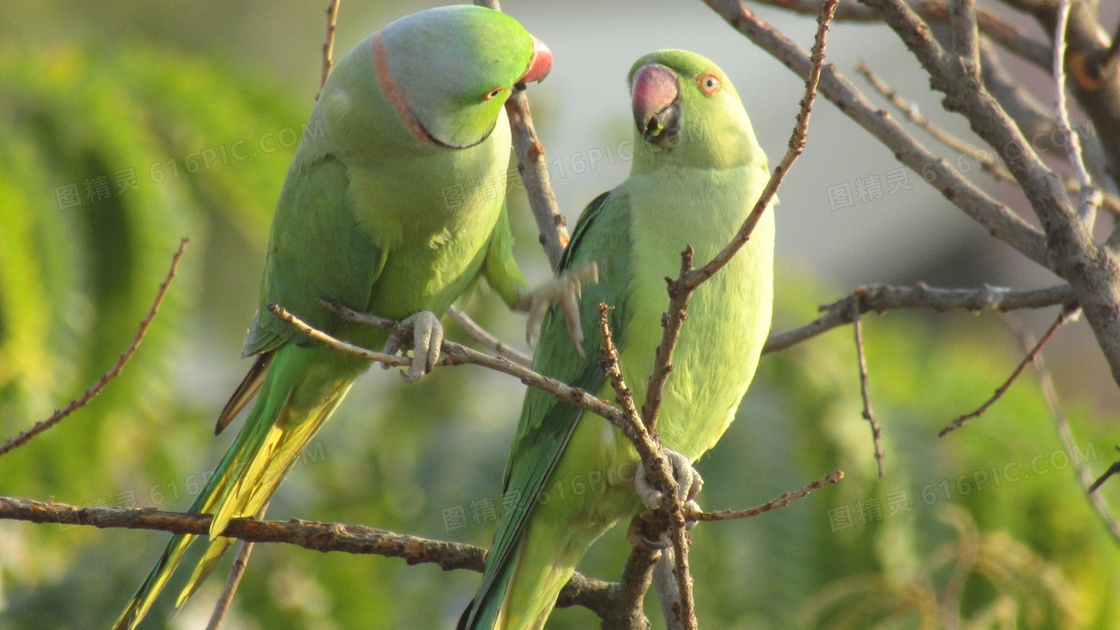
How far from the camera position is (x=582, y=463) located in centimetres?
250

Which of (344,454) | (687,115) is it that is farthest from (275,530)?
(344,454)

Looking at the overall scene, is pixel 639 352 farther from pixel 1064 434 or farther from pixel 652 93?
pixel 1064 434

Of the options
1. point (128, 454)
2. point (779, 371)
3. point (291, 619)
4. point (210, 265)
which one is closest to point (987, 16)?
point (779, 371)

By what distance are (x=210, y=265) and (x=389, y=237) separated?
11.4 meters

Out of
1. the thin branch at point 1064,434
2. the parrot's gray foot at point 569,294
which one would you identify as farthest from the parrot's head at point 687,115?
the thin branch at point 1064,434

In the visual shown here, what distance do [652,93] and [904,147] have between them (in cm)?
77

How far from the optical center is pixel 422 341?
2629 mm

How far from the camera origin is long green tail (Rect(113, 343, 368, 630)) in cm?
277

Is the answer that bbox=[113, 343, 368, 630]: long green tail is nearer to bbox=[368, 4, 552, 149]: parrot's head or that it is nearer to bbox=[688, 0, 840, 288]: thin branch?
bbox=[368, 4, 552, 149]: parrot's head

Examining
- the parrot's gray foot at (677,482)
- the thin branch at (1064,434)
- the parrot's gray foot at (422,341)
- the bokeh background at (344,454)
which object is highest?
the thin branch at (1064,434)

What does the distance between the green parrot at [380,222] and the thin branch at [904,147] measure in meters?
0.65

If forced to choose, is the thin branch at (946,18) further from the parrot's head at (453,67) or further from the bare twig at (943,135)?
the parrot's head at (453,67)

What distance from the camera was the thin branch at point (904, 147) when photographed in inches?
88.7

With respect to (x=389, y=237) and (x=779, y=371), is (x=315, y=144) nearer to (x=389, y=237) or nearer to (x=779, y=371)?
(x=389, y=237)
